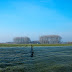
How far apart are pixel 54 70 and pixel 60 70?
64cm

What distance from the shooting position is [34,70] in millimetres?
13359

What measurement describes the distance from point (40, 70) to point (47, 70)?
0.71m

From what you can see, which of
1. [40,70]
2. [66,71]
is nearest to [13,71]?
[40,70]

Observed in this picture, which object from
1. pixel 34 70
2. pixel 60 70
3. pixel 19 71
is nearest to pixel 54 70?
pixel 60 70

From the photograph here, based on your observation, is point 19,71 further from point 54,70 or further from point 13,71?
point 54,70

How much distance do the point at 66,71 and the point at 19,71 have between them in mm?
4668

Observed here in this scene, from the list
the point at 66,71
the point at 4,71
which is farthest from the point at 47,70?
the point at 4,71

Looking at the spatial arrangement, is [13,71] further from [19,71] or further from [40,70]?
[40,70]

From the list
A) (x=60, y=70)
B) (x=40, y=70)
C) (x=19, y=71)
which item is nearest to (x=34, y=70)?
(x=40, y=70)

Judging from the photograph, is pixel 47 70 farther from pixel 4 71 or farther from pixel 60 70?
pixel 4 71

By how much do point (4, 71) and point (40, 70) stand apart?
11.8ft

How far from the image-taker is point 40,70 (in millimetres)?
13352

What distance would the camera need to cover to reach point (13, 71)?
1298 cm

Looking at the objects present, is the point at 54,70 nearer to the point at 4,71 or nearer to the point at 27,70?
the point at 27,70
